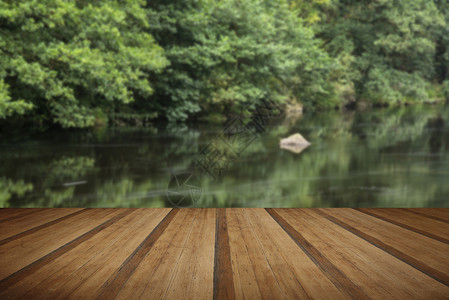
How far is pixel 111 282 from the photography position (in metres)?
1.05

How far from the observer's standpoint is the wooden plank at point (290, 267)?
1.01 m

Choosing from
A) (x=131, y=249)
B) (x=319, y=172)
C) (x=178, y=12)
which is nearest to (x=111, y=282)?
(x=131, y=249)

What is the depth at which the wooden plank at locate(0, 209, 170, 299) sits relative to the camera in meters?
1.00

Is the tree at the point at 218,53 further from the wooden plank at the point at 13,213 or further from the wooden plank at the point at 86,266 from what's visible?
the wooden plank at the point at 86,266

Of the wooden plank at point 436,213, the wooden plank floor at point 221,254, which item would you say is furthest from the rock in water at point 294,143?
the wooden plank floor at point 221,254

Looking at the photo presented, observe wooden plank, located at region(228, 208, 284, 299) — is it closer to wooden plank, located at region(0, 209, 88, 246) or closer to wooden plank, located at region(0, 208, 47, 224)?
wooden plank, located at region(0, 209, 88, 246)

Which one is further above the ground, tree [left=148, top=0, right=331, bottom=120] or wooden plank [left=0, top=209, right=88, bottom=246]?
tree [left=148, top=0, right=331, bottom=120]

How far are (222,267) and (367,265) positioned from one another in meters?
0.49

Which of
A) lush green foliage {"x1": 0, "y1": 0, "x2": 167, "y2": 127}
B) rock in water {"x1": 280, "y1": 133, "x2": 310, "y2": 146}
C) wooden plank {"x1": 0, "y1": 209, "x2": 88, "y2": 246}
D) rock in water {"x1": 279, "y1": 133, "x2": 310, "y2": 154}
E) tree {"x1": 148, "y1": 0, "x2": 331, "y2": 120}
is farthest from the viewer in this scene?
tree {"x1": 148, "y1": 0, "x2": 331, "y2": 120}

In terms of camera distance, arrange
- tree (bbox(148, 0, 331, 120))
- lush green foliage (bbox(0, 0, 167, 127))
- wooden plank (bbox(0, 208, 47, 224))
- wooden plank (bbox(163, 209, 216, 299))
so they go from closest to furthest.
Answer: wooden plank (bbox(163, 209, 216, 299)), wooden plank (bbox(0, 208, 47, 224)), lush green foliage (bbox(0, 0, 167, 127)), tree (bbox(148, 0, 331, 120))

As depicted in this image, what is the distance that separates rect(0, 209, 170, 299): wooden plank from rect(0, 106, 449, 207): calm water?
1.73 m

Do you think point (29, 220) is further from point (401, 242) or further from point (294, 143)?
point (294, 143)

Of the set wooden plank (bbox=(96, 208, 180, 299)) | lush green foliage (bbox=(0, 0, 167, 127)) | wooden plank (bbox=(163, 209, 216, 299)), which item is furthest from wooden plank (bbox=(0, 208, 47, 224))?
lush green foliage (bbox=(0, 0, 167, 127))

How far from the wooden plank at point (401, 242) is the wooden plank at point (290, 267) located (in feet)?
1.13
